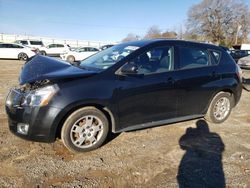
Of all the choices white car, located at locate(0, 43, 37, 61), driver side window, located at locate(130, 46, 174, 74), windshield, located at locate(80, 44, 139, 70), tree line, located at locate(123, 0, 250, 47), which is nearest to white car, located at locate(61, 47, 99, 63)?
white car, located at locate(0, 43, 37, 61)

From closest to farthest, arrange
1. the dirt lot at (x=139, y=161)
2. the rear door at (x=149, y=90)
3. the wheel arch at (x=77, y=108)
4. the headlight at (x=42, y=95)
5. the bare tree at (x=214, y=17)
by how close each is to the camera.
→ the dirt lot at (x=139, y=161) < the headlight at (x=42, y=95) < the wheel arch at (x=77, y=108) < the rear door at (x=149, y=90) < the bare tree at (x=214, y=17)

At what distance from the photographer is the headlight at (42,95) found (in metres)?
3.45

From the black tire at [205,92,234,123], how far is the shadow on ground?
31cm

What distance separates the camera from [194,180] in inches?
126

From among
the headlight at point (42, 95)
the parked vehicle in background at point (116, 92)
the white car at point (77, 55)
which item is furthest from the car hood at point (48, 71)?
the white car at point (77, 55)

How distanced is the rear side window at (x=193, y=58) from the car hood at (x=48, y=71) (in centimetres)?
168

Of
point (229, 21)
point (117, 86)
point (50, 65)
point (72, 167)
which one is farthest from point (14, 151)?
point (229, 21)

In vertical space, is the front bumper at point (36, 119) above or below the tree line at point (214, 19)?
below

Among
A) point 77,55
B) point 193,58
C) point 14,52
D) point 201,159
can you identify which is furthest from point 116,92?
point 14,52

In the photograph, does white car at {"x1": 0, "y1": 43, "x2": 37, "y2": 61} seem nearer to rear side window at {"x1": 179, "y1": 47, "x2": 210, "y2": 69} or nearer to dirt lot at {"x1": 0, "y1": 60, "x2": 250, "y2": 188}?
dirt lot at {"x1": 0, "y1": 60, "x2": 250, "y2": 188}

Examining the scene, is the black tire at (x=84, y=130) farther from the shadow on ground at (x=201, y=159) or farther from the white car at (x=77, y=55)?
the white car at (x=77, y=55)

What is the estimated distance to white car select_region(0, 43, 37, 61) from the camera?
20.6 m

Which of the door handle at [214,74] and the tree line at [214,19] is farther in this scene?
the tree line at [214,19]

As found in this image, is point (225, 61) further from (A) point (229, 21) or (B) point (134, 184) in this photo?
(A) point (229, 21)
